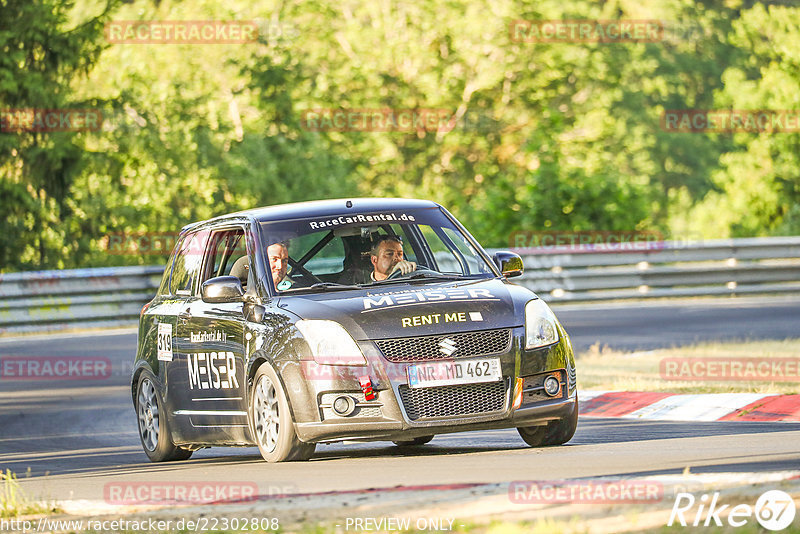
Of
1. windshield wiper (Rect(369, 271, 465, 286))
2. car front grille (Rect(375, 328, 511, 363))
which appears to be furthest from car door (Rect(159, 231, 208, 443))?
car front grille (Rect(375, 328, 511, 363))

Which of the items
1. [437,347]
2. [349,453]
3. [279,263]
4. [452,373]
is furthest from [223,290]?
[452,373]

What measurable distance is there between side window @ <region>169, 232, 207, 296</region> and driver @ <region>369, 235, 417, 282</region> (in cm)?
143

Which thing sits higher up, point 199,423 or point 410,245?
point 410,245

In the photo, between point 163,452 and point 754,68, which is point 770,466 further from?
point 754,68

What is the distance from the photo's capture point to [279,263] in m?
9.96

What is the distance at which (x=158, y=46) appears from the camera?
1647 inches

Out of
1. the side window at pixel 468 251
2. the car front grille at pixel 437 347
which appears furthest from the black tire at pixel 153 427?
the car front grille at pixel 437 347

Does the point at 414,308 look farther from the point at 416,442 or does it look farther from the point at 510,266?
the point at 416,442

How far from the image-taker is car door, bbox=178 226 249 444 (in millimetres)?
9797

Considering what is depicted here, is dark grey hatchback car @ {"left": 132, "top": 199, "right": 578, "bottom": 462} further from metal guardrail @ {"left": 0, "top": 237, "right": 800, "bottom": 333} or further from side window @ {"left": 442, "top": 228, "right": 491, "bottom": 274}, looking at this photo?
metal guardrail @ {"left": 0, "top": 237, "right": 800, "bottom": 333}

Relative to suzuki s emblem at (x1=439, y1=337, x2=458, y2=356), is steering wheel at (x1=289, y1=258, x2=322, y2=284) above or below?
above

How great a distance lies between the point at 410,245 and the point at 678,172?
5059cm

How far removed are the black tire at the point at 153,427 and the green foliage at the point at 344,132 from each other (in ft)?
64.3

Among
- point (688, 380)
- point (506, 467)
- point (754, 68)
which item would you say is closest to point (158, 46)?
point (754, 68)
